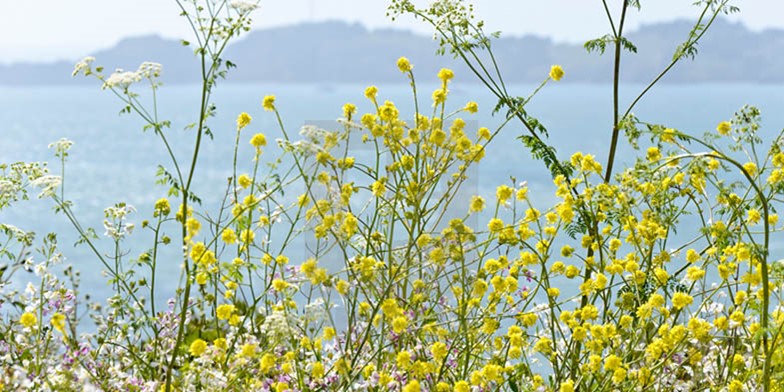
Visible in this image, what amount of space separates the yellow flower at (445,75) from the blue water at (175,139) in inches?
29.9

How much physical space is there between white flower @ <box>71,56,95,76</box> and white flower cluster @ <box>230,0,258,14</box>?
17.4 inches

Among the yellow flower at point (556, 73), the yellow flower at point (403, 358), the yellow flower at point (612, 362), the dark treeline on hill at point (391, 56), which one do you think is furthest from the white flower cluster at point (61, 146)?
the dark treeline on hill at point (391, 56)

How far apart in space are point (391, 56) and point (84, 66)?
51.2 m

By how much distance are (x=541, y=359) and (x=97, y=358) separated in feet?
5.17

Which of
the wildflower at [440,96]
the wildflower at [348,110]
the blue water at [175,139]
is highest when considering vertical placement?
the wildflower at [440,96]

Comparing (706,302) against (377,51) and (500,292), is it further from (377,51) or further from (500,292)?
(377,51)

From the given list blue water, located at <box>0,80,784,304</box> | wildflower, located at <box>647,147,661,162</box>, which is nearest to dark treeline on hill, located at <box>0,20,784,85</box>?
blue water, located at <box>0,80,784,304</box>

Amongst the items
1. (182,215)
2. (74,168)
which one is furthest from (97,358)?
(74,168)

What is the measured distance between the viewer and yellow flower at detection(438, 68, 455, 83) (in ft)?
9.50

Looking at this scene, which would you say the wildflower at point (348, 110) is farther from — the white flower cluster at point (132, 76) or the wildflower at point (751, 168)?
the wildflower at point (751, 168)

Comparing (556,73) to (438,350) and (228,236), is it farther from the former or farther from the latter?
(228,236)

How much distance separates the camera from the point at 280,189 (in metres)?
2.61

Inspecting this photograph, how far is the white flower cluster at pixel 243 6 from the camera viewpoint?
109 inches

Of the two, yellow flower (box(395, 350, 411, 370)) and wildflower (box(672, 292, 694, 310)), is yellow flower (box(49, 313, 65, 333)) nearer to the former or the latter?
yellow flower (box(395, 350, 411, 370))
